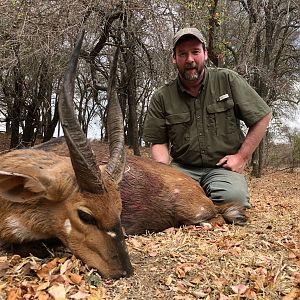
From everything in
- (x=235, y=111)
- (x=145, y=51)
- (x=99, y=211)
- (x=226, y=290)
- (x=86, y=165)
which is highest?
(x=145, y=51)

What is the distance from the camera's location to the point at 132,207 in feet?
16.8

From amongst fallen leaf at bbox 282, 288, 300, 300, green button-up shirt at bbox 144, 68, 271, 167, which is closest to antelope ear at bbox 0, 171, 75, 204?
fallen leaf at bbox 282, 288, 300, 300

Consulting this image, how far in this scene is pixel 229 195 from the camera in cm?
582

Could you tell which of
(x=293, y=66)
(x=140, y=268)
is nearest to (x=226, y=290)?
(x=140, y=268)

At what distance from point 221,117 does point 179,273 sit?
10.4 ft

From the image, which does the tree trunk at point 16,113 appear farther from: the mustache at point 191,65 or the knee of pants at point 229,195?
the knee of pants at point 229,195

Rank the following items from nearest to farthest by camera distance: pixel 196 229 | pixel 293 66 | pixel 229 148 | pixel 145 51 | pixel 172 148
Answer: pixel 196 229 → pixel 229 148 → pixel 172 148 → pixel 145 51 → pixel 293 66

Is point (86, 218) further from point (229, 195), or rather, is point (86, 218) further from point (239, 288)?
point (229, 195)

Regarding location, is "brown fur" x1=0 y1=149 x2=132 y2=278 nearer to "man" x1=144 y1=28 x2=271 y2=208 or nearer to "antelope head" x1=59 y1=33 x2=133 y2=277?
"antelope head" x1=59 y1=33 x2=133 y2=277

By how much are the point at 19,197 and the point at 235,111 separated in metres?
3.39

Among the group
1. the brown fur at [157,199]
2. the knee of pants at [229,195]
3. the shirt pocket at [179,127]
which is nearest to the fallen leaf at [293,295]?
the brown fur at [157,199]


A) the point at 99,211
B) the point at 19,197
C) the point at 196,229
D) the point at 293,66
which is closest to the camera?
the point at 99,211

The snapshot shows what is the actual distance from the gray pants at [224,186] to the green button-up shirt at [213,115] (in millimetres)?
196

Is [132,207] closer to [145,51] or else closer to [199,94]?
[199,94]
